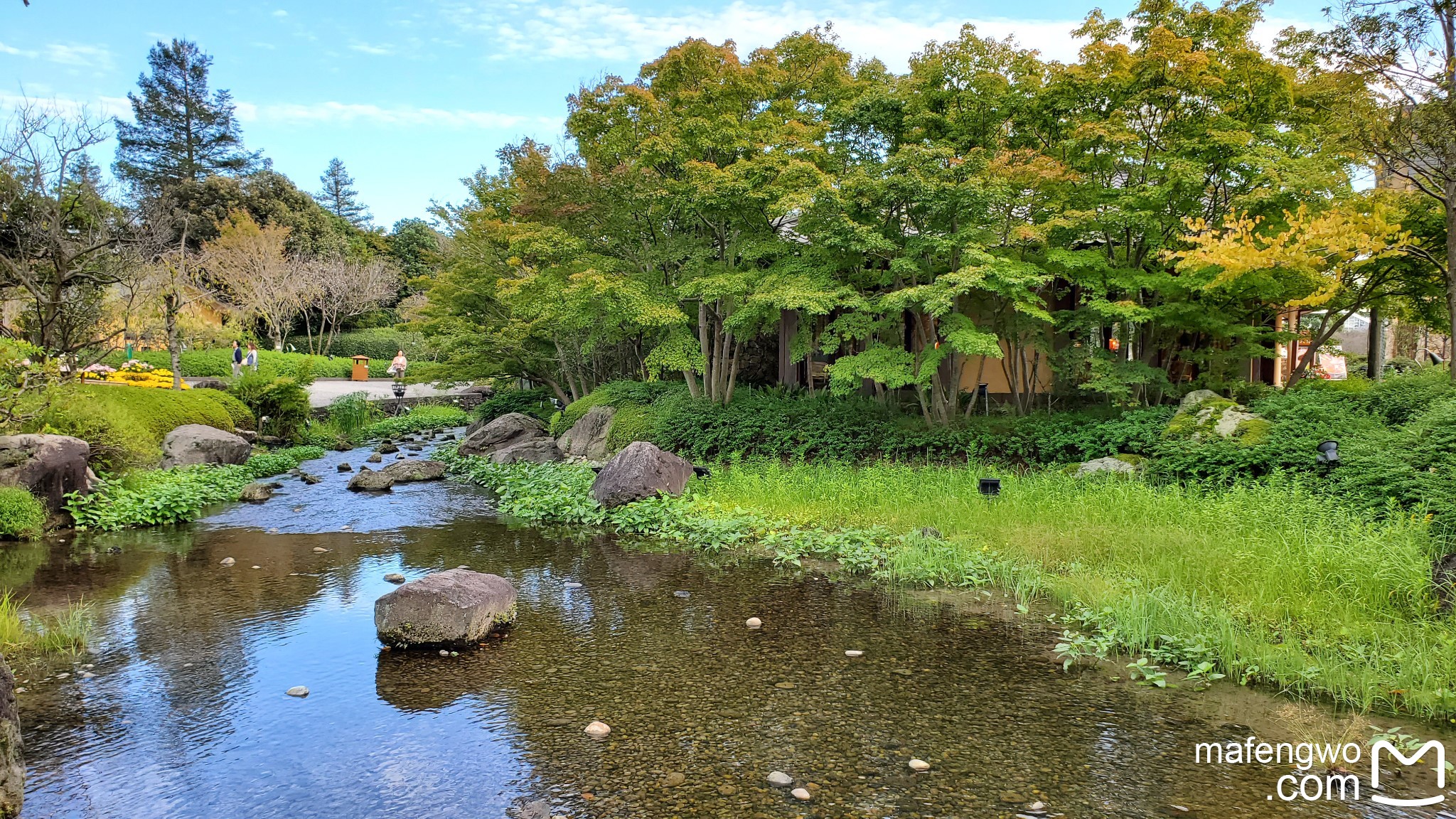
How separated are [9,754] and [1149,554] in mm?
7597

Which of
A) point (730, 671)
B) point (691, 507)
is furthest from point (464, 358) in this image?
point (730, 671)

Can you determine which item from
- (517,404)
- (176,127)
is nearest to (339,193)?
(176,127)

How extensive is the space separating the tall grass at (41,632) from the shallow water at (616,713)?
0.17 meters

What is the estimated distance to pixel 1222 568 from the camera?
611 centimetres

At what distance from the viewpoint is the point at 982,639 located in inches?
228

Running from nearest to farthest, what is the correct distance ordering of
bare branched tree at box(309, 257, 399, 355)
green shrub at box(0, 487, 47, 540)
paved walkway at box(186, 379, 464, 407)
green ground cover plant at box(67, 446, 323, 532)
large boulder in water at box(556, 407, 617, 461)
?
1. green shrub at box(0, 487, 47, 540)
2. green ground cover plant at box(67, 446, 323, 532)
3. large boulder in water at box(556, 407, 617, 461)
4. paved walkway at box(186, 379, 464, 407)
5. bare branched tree at box(309, 257, 399, 355)

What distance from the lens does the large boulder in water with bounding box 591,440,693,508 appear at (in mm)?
10586

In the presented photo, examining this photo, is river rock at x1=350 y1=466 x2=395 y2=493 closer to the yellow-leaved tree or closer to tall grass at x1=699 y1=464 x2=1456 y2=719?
tall grass at x1=699 y1=464 x2=1456 y2=719

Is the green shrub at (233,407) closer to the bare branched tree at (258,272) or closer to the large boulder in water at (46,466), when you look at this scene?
the large boulder in water at (46,466)

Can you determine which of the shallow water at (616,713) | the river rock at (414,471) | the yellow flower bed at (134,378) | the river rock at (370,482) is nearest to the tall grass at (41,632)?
the shallow water at (616,713)

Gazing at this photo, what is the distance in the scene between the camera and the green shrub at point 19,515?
28.2 ft

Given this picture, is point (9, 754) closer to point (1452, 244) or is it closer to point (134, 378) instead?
point (1452, 244)

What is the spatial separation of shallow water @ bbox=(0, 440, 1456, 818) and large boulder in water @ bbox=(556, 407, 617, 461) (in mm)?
7595

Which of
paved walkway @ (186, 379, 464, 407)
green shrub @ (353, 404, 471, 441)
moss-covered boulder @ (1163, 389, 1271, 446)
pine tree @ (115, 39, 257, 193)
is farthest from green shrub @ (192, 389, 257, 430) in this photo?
pine tree @ (115, 39, 257, 193)
